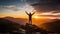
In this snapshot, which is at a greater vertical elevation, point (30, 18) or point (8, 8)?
point (8, 8)

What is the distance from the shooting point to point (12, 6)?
12.5 feet

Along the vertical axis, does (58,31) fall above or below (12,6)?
below

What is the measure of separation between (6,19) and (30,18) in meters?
0.54

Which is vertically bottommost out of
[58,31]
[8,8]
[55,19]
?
[58,31]

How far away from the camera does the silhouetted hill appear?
3.76 meters

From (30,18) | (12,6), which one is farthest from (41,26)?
(12,6)

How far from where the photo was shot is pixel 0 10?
12.5 feet

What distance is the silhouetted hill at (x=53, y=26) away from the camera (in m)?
3.76

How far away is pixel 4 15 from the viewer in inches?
149

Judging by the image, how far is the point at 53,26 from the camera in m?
3.78

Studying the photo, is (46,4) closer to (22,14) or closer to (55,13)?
(55,13)

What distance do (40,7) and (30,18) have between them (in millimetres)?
343

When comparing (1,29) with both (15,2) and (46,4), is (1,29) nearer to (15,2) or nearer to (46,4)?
(15,2)

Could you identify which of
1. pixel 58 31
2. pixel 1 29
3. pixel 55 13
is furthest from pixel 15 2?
pixel 58 31
